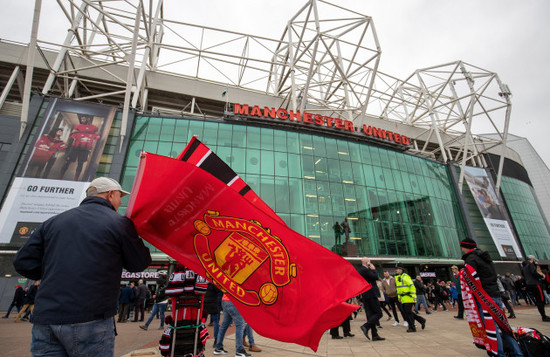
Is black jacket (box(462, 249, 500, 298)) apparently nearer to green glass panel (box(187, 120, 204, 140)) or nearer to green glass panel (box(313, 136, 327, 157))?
green glass panel (box(313, 136, 327, 157))

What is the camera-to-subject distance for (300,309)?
7.51 ft

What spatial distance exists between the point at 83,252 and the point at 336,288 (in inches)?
80.6

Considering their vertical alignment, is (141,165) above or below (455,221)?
below

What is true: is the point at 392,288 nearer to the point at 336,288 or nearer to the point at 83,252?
the point at 336,288

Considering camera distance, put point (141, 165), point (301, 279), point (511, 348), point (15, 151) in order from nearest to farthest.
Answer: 1. point (141, 165)
2. point (301, 279)
3. point (511, 348)
4. point (15, 151)

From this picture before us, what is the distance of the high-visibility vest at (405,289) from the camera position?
24.5ft

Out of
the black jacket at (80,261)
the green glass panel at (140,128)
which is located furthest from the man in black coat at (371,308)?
the green glass panel at (140,128)

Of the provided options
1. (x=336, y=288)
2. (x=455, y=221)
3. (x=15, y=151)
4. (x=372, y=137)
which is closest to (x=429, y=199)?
(x=455, y=221)

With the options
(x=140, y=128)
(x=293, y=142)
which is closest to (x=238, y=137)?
(x=293, y=142)

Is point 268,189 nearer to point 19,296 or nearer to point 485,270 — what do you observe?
point 19,296

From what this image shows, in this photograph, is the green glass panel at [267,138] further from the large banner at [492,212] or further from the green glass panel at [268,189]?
the large banner at [492,212]

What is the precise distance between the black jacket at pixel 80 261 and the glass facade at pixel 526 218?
1853 inches

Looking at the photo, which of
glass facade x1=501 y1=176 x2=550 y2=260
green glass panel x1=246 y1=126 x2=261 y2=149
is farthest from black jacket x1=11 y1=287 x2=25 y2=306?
glass facade x1=501 y1=176 x2=550 y2=260

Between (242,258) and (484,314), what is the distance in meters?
4.18
